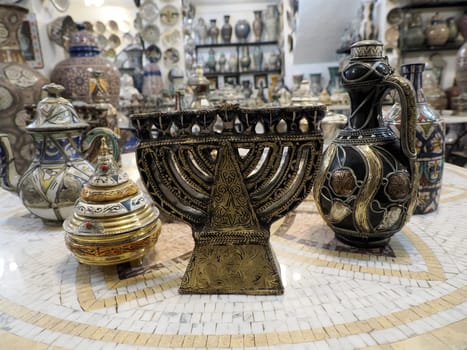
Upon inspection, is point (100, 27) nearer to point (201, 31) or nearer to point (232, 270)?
point (201, 31)

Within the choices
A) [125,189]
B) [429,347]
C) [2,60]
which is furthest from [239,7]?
[429,347]

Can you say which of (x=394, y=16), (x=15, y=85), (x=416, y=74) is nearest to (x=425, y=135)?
(x=416, y=74)

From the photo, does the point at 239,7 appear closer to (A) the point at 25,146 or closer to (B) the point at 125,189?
(A) the point at 25,146

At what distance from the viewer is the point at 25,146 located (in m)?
1.98

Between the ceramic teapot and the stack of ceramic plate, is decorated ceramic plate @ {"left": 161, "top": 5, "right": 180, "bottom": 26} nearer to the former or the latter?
the ceramic teapot

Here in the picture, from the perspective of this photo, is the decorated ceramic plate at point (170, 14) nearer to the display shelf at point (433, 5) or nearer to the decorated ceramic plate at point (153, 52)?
the decorated ceramic plate at point (153, 52)

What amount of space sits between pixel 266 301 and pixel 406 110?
1.84 ft

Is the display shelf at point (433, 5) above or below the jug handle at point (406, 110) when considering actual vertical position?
above

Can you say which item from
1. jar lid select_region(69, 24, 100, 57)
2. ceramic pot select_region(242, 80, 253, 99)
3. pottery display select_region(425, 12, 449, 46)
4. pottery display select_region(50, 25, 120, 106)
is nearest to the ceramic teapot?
pottery display select_region(50, 25, 120, 106)

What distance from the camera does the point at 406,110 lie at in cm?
83

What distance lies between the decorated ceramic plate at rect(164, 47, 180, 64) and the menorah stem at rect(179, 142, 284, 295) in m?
3.88

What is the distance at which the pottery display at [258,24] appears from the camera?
19.3 ft

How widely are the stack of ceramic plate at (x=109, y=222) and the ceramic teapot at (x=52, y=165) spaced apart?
0.33m

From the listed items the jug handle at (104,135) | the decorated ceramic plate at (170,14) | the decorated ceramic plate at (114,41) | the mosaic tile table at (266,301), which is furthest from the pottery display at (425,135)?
the decorated ceramic plate at (114,41)
